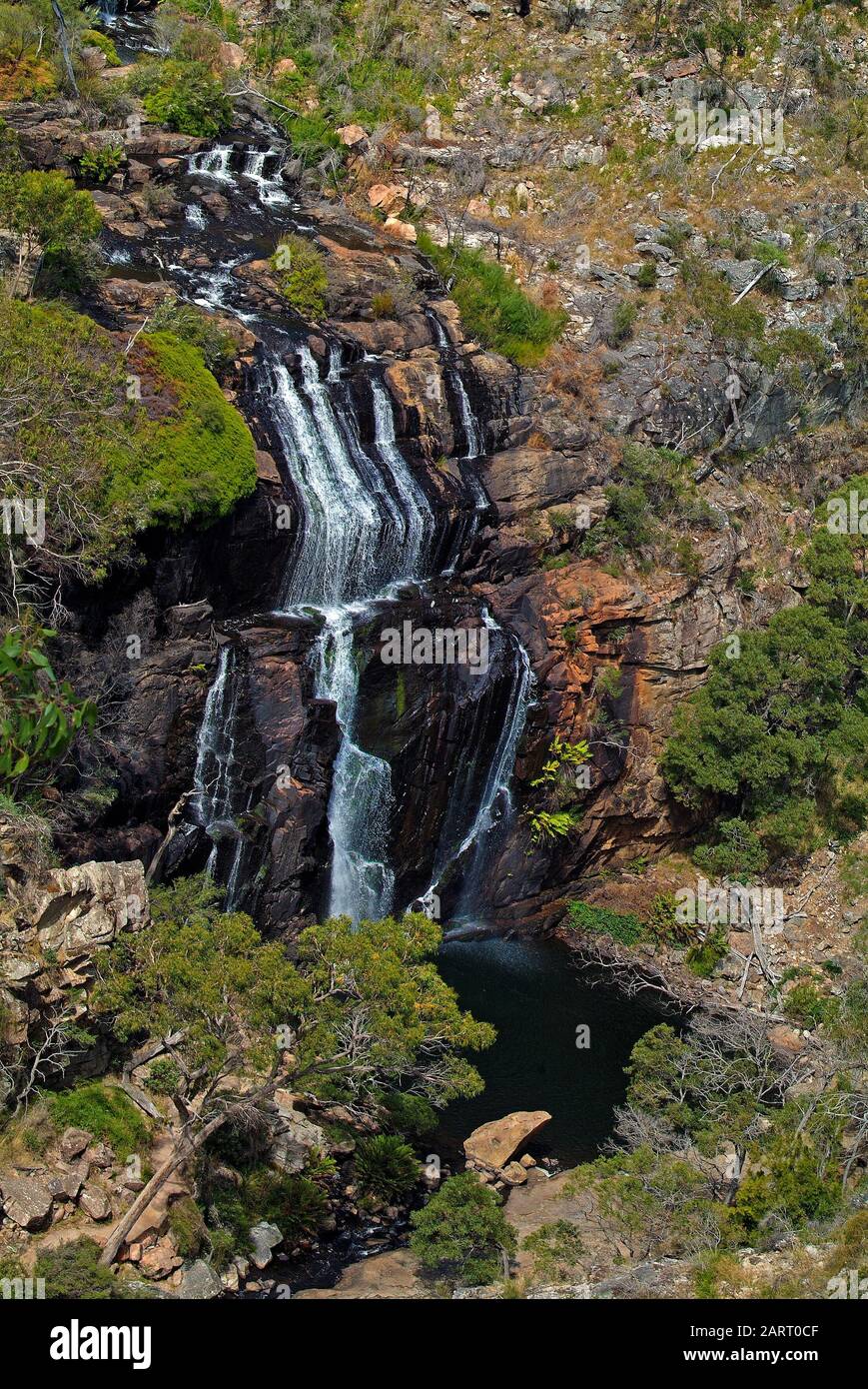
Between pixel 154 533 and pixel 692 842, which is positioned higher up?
pixel 154 533

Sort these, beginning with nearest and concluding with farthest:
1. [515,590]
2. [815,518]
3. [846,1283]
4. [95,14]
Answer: [846,1283] < [515,590] < [815,518] < [95,14]

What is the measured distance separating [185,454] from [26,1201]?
1544 cm

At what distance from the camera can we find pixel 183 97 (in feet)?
132

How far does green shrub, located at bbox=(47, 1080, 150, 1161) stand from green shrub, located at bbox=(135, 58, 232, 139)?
31.8 meters

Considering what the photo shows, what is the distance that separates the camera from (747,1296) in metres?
16.6

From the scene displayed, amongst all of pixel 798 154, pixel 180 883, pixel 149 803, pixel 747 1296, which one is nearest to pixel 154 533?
pixel 149 803

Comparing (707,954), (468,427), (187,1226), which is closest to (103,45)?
(468,427)

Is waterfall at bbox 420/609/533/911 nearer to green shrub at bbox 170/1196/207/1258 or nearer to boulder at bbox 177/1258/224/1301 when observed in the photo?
green shrub at bbox 170/1196/207/1258

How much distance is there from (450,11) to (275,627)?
31.2 m

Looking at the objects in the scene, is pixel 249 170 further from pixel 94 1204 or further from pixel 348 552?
pixel 94 1204

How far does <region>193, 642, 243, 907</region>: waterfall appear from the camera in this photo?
86.2 ft

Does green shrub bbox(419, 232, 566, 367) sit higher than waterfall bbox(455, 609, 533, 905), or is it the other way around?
green shrub bbox(419, 232, 566, 367)

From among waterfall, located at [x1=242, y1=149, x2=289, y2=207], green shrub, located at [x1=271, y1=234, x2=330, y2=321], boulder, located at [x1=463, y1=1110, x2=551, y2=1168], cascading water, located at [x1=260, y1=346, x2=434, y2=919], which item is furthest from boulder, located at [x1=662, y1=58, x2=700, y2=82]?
boulder, located at [x1=463, y1=1110, x2=551, y2=1168]

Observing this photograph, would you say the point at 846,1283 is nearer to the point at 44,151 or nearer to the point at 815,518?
the point at 815,518
